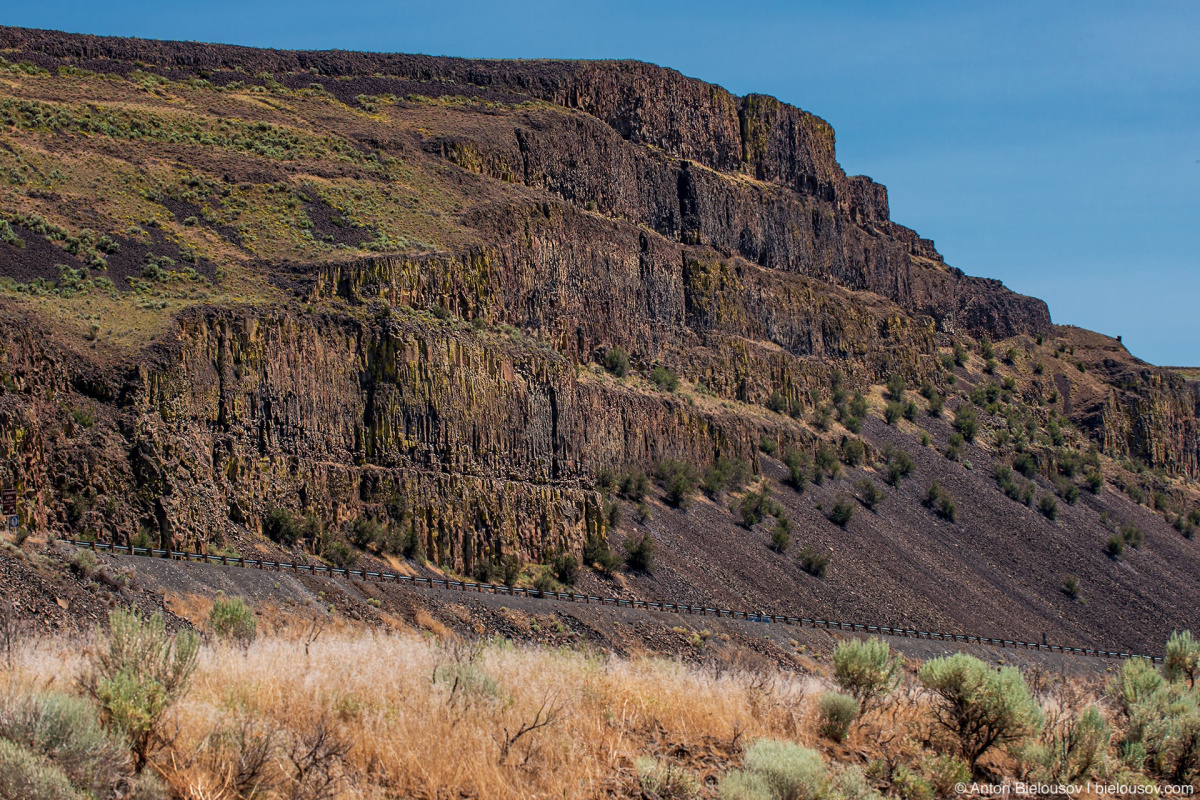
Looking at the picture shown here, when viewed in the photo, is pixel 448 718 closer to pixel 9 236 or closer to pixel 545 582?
pixel 545 582

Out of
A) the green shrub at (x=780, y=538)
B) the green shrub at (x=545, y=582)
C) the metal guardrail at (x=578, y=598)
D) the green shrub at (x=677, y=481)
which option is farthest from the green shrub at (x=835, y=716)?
the green shrub at (x=780, y=538)

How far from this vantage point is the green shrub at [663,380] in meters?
76.6

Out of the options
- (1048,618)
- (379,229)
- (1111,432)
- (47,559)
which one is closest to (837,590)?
(1048,618)

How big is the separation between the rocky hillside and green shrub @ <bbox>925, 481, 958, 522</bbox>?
64.1 inches

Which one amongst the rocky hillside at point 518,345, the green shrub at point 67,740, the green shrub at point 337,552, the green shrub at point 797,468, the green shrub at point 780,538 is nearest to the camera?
the green shrub at point 67,740

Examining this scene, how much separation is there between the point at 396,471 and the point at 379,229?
20.4m

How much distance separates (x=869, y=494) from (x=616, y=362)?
18.3 meters

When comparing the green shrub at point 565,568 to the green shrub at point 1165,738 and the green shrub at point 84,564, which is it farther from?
the green shrub at point 1165,738

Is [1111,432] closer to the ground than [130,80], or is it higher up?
closer to the ground

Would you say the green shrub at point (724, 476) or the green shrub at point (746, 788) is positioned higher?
the green shrub at point (724, 476)

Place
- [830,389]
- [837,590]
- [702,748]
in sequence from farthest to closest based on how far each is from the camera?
1. [830,389]
2. [837,590]
3. [702,748]

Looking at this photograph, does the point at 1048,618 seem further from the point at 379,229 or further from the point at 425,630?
the point at 425,630

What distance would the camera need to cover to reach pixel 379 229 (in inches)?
2520

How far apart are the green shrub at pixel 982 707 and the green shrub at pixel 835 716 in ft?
5.11
